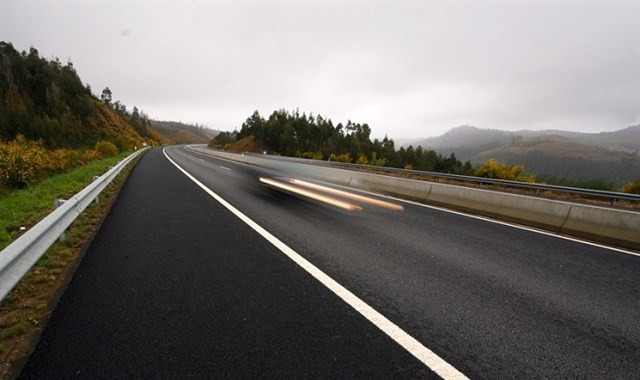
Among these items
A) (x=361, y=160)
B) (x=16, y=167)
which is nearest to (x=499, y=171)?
(x=361, y=160)

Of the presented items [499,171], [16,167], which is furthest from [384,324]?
[499,171]

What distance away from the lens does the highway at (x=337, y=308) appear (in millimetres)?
2361

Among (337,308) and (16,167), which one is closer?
(337,308)

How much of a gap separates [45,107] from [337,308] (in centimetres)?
11488

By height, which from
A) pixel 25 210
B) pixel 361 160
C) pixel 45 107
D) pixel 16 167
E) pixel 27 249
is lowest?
pixel 25 210

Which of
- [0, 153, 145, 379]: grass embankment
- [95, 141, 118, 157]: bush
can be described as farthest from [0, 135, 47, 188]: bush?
[95, 141, 118, 157]: bush

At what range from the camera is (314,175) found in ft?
59.2

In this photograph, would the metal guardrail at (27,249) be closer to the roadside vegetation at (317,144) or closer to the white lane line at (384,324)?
the white lane line at (384,324)

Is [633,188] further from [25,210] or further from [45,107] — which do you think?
[45,107]

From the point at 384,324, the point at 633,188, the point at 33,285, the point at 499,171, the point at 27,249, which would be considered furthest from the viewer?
the point at 499,171

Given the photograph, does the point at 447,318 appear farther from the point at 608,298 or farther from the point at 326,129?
the point at 326,129

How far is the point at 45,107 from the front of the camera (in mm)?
84812

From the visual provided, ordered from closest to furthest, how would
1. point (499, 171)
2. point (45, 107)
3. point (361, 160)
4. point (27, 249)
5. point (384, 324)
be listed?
1. point (384, 324)
2. point (27, 249)
3. point (499, 171)
4. point (361, 160)
5. point (45, 107)

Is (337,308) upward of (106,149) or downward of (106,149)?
upward
